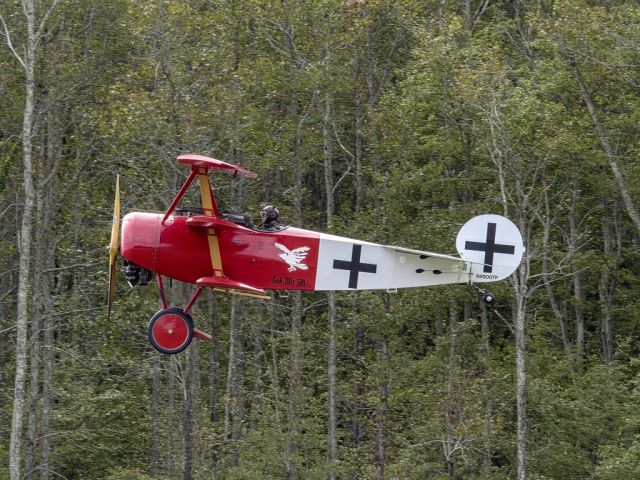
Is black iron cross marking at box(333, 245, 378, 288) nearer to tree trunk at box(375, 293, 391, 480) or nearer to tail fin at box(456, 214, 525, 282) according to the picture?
tail fin at box(456, 214, 525, 282)

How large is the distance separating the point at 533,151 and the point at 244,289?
12295mm

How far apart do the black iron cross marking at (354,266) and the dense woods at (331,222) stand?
7.76 m

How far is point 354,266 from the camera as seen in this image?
59.3 feet

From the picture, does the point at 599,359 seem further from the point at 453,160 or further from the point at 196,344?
the point at 196,344

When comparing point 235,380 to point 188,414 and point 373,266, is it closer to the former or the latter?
point 188,414

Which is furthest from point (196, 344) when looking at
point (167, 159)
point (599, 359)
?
point (599, 359)

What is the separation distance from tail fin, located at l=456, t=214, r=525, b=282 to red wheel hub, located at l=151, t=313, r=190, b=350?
4076 millimetres

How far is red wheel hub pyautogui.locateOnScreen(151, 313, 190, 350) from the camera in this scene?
59.4ft

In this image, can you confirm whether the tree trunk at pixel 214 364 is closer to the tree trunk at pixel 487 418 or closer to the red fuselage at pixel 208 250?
the tree trunk at pixel 487 418

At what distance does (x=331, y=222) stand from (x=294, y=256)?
1091 cm

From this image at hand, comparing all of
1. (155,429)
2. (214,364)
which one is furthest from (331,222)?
(155,429)

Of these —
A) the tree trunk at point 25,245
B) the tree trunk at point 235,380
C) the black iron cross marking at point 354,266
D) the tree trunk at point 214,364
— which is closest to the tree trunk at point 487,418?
the tree trunk at point 235,380

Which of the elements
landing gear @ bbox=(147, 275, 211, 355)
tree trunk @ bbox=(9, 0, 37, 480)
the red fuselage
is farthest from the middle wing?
tree trunk @ bbox=(9, 0, 37, 480)

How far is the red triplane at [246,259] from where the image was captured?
1747cm
